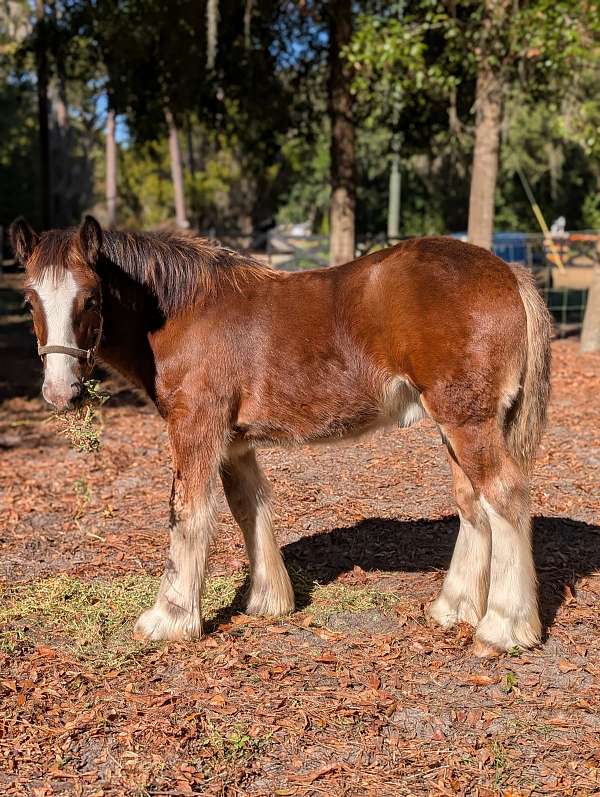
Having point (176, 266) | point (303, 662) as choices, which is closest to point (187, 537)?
point (303, 662)

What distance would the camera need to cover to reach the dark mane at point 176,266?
13.9 feet

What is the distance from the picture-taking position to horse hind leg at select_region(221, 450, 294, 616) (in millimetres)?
4652

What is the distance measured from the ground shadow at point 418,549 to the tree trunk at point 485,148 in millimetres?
6573

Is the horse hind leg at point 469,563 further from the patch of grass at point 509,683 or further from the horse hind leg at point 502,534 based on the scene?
the patch of grass at point 509,683

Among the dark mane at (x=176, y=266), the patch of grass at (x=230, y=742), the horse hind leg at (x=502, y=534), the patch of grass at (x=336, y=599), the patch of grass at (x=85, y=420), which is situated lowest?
the patch of grass at (x=336, y=599)

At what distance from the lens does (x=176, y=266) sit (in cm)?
433

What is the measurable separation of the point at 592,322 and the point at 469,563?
8616 mm

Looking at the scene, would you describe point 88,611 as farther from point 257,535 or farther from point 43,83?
point 43,83

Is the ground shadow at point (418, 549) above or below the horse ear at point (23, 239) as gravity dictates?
below

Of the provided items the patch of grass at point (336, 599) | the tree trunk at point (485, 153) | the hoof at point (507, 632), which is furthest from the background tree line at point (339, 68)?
the hoof at point (507, 632)

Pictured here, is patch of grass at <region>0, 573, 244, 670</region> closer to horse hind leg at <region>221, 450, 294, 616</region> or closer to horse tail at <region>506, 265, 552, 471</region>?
horse hind leg at <region>221, 450, 294, 616</region>

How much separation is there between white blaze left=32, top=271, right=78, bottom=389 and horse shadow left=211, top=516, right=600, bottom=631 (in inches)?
73.5

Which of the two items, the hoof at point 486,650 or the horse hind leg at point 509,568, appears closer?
the horse hind leg at point 509,568

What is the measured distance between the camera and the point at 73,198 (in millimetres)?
36281
